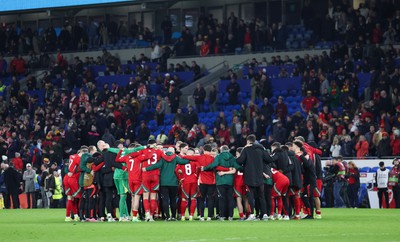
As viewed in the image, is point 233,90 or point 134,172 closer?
point 134,172

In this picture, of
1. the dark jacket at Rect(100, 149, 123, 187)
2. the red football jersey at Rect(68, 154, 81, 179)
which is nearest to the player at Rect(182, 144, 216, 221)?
the dark jacket at Rect(100, 149, 123, 187)

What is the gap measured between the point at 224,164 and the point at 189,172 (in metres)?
0.95

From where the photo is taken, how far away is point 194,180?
26.3m

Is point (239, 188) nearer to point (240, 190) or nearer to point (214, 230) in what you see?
point (240, 190)

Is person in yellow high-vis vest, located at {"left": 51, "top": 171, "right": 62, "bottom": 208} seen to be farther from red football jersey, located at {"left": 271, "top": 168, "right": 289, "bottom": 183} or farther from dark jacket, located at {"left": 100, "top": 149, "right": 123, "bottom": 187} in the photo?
red football jersey, located at {"left": 271, "top": 168, "right": 289, "bottom": 183}

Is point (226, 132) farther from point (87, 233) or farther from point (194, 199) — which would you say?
point (87, 233)

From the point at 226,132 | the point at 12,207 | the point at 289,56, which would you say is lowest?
the point at 12,207

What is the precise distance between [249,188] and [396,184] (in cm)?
1000

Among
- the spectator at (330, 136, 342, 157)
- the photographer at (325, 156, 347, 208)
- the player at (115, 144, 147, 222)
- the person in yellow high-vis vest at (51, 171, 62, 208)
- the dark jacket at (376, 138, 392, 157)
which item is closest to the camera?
the player at (115, 144, 147, 222)

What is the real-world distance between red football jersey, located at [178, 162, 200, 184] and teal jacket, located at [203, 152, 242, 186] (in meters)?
0.35

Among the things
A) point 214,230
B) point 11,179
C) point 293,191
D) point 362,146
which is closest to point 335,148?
point 362,146

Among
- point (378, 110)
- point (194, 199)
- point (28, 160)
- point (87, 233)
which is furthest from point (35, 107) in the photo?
point (87, 233)

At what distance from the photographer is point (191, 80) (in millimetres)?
47531

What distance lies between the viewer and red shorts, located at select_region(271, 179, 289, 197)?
25734 millimetres
